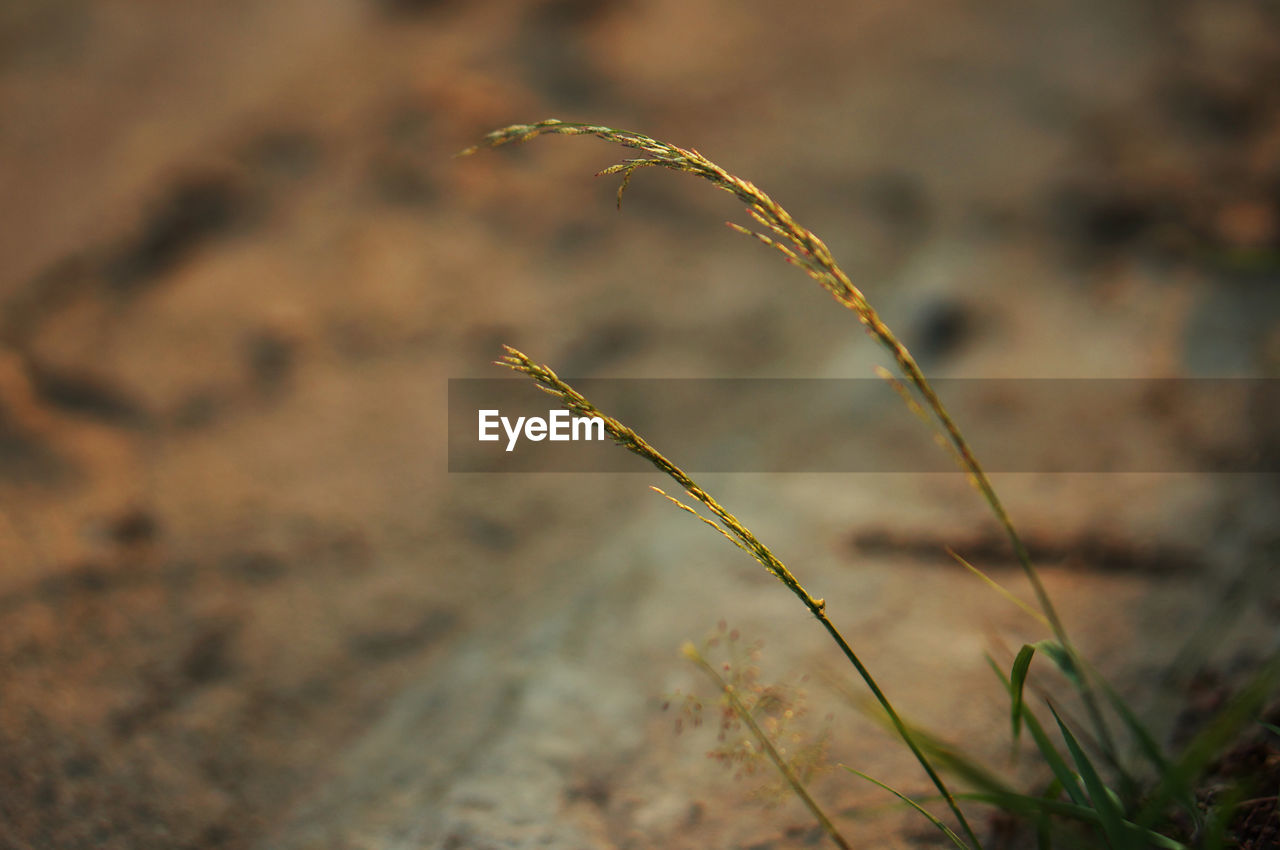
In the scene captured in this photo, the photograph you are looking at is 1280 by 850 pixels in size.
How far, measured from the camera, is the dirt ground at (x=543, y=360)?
4.18 feet

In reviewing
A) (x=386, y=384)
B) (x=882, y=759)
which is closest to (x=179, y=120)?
(x=386, y=384)

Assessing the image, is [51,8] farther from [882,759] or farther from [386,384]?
[882,759]

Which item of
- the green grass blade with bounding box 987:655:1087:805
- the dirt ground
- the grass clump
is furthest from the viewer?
the dirt ground

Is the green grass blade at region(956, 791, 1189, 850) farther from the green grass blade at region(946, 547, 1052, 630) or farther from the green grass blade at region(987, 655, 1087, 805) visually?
the green grass blade at region(946, 547, 1052, 630)

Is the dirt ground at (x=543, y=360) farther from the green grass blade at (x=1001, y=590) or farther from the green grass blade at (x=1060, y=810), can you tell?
the green grass blade at (x=1060, y=810)

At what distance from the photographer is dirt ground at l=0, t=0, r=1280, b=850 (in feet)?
4.18

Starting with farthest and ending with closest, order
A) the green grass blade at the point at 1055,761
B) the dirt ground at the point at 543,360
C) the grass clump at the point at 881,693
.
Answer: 1. the dirt ground at the point at 543,360
2. the green grass blade at the point at 1055,761
3. the grass clump at the point at 881,693

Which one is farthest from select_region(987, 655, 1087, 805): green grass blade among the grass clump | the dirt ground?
the dirt ground

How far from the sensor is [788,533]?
1635 mm

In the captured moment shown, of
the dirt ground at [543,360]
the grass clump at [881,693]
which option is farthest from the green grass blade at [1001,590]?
the dirt ground at [543,360]

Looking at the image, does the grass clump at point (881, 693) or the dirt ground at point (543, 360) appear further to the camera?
the dirt ground at point (543, 360)

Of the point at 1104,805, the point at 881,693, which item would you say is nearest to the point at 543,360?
the point at 881,693

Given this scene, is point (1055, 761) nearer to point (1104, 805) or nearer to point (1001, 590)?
point (1104, 805)

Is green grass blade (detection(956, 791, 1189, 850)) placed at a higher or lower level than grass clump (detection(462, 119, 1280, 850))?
lower
